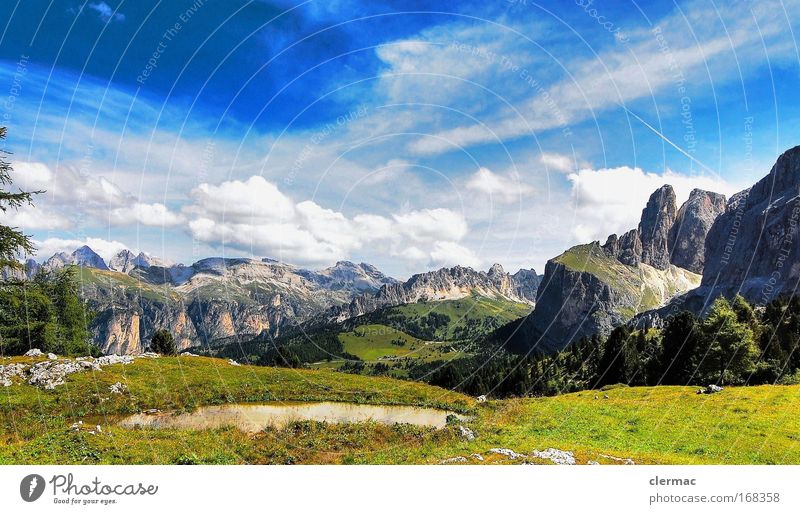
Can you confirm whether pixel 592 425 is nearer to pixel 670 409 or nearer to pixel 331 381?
pixel 670 409

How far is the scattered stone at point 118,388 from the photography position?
3304cm

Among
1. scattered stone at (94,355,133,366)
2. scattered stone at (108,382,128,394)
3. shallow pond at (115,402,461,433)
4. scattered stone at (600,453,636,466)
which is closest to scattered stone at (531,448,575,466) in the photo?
scattered stone at (600,453,636,466)

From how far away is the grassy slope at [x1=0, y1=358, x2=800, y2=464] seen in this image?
20.1m

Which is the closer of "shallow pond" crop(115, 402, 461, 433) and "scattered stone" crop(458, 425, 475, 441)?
"scattered stone" crop(458, 425, 475, 441)

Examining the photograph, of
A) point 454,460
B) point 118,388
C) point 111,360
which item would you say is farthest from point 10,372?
point 454,460

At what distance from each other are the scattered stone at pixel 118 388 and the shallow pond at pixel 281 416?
5.63m

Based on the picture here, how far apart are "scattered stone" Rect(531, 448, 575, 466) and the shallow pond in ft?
32.7

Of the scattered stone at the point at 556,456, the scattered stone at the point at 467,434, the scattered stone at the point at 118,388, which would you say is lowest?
the scattered stone at the point at 556,456

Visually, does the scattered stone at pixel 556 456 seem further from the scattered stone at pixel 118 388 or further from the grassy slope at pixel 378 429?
the scattered stone at pixel 118 388


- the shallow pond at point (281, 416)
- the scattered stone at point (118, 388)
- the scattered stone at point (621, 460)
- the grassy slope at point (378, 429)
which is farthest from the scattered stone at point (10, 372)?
the scattered stone at point (621, 460)

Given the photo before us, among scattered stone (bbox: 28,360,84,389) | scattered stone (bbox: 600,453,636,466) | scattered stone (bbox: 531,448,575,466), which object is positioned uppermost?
scattered stone (bbox: 28,360,84,389)

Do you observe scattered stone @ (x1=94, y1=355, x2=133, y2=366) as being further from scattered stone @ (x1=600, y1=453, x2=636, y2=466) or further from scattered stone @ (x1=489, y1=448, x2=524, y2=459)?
scattered stone @ (x1=600, y1=453, x2=636, y2=466)
